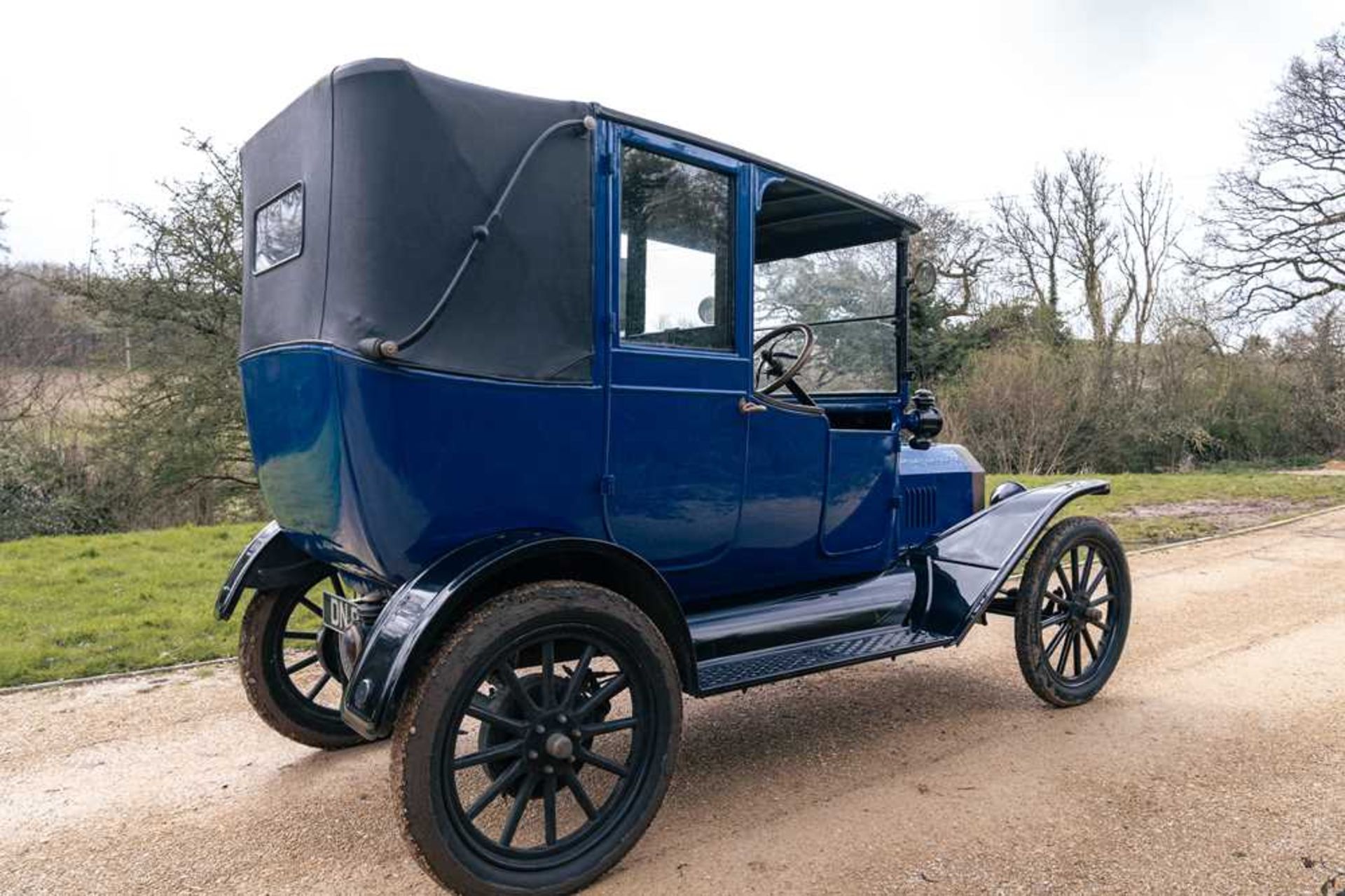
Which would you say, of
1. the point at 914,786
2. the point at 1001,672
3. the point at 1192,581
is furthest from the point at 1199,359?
the point at 914,786

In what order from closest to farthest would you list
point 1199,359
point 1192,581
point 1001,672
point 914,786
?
1. point 914,786
2. point 1001,672
3. point 1192,581
4. point 1199,359

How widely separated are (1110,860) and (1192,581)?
14.8 feet

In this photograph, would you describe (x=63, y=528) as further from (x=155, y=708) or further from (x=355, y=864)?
(x=355, y=864)

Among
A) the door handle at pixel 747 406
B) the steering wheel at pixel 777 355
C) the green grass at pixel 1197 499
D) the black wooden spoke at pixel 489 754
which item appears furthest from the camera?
the green grass at pixel 1197 499

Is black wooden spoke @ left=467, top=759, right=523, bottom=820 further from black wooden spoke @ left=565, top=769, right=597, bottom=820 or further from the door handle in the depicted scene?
the door handle

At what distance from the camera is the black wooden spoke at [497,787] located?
227 cm

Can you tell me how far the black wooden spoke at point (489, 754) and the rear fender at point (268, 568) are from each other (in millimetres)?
1343

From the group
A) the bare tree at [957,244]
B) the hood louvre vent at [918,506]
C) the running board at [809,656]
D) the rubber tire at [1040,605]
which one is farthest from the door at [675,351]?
the bare tree at [957,244]

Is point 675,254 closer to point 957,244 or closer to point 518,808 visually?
point 518,808

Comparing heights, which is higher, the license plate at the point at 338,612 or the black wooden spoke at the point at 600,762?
the license plate at the point at 338,612

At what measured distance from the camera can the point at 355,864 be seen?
8.33 feet

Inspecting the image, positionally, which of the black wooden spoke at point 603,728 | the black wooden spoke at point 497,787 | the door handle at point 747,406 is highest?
the door handle at point 747,406

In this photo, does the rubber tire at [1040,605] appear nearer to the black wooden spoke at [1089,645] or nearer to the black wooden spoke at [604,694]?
the black wooden spoke at [1089,645]

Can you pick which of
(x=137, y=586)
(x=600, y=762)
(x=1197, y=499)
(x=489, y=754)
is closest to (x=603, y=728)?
(x=600, y=762)
